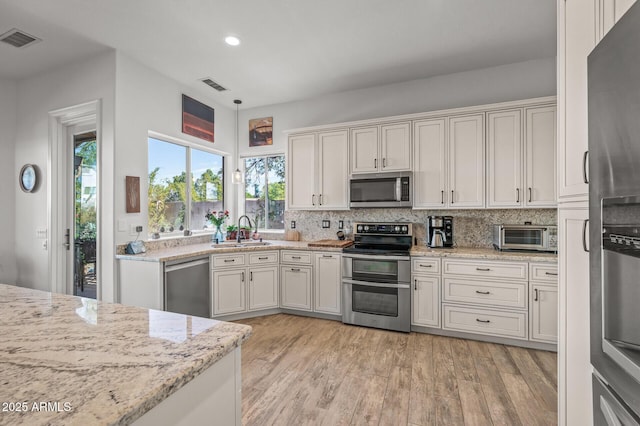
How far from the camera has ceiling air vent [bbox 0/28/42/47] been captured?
271 cm

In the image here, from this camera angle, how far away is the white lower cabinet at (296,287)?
3.66 metres

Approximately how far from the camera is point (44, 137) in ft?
11.6

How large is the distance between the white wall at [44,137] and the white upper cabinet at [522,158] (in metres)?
4.06

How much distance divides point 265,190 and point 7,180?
331 centimetres

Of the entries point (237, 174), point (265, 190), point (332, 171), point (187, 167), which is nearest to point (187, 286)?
point (237, 174)

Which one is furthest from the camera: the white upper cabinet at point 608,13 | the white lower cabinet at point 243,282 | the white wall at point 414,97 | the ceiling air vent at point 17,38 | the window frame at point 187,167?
the window frame at point 187,167

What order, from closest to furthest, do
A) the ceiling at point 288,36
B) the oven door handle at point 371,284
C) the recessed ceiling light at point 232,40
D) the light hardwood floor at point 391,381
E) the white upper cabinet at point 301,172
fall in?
1. the light hardwood floor at point 391,381
2. the ceiling at point 288,36
3. the recessed ceiling light at point 232,40
4. the oven door handle at point 371,284
5. the white upper cabinet at point 301,172

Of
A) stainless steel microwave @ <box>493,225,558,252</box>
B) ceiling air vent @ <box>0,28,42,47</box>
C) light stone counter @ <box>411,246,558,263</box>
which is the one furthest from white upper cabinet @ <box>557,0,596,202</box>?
ceiling air vent @ <box>0,28,42,47</box>

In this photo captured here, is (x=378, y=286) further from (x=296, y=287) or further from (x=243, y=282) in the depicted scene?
(x=243, y=282)

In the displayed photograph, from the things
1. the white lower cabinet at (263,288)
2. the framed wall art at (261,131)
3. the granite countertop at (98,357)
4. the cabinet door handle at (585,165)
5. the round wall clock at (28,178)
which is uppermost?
the framed wall art at (261,131)

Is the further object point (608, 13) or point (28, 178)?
point (28, 178)

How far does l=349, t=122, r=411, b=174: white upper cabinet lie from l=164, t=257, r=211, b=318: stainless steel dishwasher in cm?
220

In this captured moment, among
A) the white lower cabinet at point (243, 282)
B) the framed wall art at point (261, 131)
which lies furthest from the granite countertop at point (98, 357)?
the framed wall art at point (261, 131)

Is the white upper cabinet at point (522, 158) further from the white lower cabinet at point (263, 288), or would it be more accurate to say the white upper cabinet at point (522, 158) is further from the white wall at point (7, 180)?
the white wall at point (7, 180)
